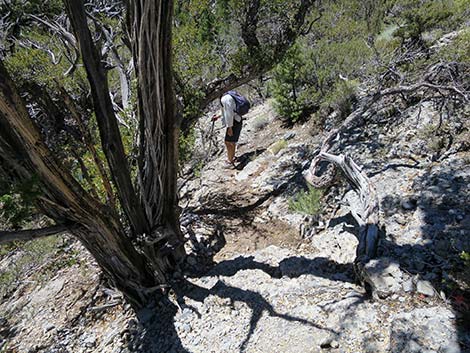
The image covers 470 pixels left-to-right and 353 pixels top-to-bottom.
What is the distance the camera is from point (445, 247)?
2.44 meters

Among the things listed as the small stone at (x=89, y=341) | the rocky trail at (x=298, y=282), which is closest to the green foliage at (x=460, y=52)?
the rocky trail at (x=298, y=282)

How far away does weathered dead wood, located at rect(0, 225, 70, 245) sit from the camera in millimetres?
1878

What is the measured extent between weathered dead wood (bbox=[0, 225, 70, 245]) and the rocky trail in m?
1.26

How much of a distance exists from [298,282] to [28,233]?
80.2 inches

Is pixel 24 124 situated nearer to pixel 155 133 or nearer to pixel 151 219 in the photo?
pixel 155 133

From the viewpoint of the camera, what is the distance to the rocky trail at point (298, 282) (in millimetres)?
2037

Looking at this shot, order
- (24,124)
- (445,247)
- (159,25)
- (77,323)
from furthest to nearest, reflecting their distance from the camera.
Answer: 1. (77,323)
2. (445,247)
3. (159,25)
4. (24,124)

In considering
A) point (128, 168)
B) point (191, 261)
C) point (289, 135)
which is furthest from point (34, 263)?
point (289, 135)

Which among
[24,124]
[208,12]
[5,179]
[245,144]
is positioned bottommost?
[245,144]

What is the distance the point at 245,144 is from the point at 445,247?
17.0 feet

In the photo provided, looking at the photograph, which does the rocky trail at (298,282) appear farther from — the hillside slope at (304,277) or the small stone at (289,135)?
the small stone at (289,135)

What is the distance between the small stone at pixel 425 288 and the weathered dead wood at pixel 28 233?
2405mm

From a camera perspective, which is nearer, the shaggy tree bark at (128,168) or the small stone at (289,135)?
the shaggy tree bark at (128,168)

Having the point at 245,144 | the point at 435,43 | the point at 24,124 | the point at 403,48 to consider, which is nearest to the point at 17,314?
the point at 24,124
